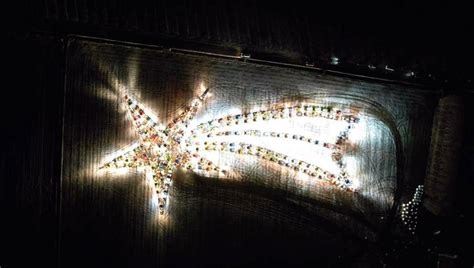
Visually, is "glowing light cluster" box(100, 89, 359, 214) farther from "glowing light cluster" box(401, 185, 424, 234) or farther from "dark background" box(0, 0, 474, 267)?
"glowing light cluster" box(401, 185, 424, 234)

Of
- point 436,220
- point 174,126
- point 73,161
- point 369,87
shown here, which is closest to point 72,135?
point 73,161

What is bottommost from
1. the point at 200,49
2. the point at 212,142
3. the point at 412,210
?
the point at 412,210

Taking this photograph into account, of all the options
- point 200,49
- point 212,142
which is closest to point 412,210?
point 212,142

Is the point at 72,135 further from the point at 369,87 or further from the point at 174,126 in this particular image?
the point at 369,87

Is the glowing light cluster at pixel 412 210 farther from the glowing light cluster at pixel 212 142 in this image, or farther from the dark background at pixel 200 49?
the glowing light cluster at pixel 212 142

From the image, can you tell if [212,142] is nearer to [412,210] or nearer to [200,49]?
[200,49]

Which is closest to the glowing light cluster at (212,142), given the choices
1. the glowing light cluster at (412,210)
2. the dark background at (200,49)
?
the dark background at (200,49)
